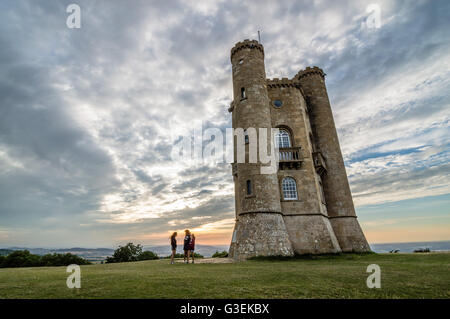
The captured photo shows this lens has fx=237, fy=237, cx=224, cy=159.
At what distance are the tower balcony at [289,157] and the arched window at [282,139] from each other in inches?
41.7

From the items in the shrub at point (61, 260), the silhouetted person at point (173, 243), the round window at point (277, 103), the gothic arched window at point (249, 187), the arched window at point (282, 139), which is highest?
the round window at point (277, 103)

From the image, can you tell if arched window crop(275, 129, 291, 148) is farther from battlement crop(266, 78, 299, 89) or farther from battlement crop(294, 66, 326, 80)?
battlement crop(294, 66, 326, 80)

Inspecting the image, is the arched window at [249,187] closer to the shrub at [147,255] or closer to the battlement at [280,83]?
the battlement at [280,83]

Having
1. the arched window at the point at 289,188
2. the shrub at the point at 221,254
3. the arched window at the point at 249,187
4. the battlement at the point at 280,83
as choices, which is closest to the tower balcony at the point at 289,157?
the arched window at the point at 289,188

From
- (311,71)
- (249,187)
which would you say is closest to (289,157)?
(249,187)

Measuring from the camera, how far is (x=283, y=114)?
78.0 ft

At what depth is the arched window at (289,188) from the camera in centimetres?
2111

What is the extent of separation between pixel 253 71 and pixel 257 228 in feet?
45.9

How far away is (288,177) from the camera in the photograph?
21594 mm

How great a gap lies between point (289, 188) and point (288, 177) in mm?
996

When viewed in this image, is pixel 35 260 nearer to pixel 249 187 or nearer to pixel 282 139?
pixel 249 187

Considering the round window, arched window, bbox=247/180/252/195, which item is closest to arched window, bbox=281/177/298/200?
arched window, bbox=247/180/252/195
